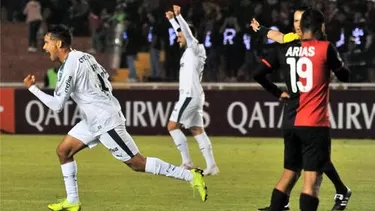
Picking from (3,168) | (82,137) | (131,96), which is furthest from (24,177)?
(131,96)

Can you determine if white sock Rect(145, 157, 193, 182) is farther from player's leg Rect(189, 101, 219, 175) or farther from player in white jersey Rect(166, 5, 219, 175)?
player in white jersey Rect(166, 5, 219, 175)

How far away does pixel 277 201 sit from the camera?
8.40 meters

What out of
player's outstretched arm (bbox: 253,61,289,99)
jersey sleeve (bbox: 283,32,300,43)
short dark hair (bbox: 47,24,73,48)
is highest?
jersey sleeve (bbox: 283,32,300,43)

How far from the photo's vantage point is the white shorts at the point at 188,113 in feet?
46.8

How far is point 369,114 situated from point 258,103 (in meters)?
2.47

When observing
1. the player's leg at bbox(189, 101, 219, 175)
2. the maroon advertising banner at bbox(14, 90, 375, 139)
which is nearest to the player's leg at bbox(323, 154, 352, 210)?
the player's leg at bbox(189, 101, 219, 175)

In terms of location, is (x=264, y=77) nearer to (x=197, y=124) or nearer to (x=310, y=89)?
(x=310, y=89)

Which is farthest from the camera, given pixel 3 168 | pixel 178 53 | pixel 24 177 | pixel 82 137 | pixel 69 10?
pixel 69 10

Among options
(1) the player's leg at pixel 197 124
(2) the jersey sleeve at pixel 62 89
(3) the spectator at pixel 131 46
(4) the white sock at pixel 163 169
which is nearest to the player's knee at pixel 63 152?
(2) the jersey sleeve at pixel 62 89

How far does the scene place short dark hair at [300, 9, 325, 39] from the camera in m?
7.80

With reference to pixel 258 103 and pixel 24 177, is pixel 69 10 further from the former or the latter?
pixel 24 177

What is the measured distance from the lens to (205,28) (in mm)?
23141

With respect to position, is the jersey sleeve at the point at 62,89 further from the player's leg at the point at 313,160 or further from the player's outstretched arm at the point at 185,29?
the player's outstretched arm at the point at 185,29

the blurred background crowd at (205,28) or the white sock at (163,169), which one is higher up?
the blurred background crowd at (205,28)
